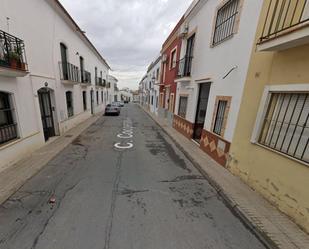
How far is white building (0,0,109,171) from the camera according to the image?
4898 millimetres

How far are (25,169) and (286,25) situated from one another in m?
7.89

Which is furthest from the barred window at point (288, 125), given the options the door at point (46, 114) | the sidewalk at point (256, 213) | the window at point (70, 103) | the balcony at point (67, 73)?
the window at point (70, 103)

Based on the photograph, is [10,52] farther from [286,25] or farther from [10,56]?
[286,25]

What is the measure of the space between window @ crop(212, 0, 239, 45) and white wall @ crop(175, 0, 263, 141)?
0.27 metres

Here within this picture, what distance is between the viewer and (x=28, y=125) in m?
5.99

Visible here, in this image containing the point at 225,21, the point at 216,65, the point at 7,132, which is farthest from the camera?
the point at 216,65

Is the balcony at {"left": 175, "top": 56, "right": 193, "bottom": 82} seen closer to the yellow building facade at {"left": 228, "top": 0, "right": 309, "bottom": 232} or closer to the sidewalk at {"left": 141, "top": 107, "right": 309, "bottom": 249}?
the yellow building facade at {"left": 228, "top": 0, "right": 309, "bottom": 232}

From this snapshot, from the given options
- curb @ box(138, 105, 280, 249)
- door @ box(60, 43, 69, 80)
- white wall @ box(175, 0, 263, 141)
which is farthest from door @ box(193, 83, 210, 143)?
door @ box(60, 43, 69, 80)

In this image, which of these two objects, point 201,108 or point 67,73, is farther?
point 67,73

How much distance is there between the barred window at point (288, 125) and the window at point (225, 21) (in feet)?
9.96

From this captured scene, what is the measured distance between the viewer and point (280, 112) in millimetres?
3656

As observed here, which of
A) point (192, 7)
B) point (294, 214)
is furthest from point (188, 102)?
point (294, 214)

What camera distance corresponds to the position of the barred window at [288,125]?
3.16 metres

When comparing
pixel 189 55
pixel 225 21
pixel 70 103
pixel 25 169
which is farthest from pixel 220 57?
pixel 70 103
